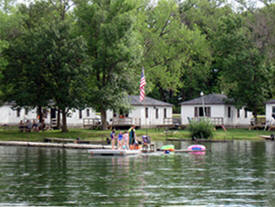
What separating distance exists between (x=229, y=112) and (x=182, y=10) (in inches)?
957

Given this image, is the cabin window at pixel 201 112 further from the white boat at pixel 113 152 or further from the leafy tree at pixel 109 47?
the white boat at pixel 113 152

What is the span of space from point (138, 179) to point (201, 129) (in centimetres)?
3181

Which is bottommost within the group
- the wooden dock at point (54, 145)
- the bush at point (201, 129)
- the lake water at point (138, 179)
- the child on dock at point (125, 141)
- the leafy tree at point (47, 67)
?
the lake water at point (138, 179)

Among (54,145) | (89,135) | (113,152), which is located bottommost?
(113,152)

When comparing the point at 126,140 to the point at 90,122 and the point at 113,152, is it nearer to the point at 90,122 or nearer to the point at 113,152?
the point at 113,152

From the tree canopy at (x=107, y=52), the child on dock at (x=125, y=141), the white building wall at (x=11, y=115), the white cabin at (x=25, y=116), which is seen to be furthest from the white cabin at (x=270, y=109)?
the child on dock at (x=125, y=141)

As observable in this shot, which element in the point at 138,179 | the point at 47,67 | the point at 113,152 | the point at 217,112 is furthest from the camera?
the point at 217,112

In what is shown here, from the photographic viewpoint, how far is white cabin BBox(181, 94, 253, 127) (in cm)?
8350

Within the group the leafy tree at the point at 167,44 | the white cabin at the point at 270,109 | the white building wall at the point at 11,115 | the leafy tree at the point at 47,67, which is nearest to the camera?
the leafy tree at the point at 47,67

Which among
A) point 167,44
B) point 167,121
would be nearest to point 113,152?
point 167,121

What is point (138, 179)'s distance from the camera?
32469 millimetres

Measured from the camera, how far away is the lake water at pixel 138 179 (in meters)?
25.7

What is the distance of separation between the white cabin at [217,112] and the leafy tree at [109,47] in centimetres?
1779

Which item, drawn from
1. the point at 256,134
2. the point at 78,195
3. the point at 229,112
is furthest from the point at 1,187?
the point at 229,112
